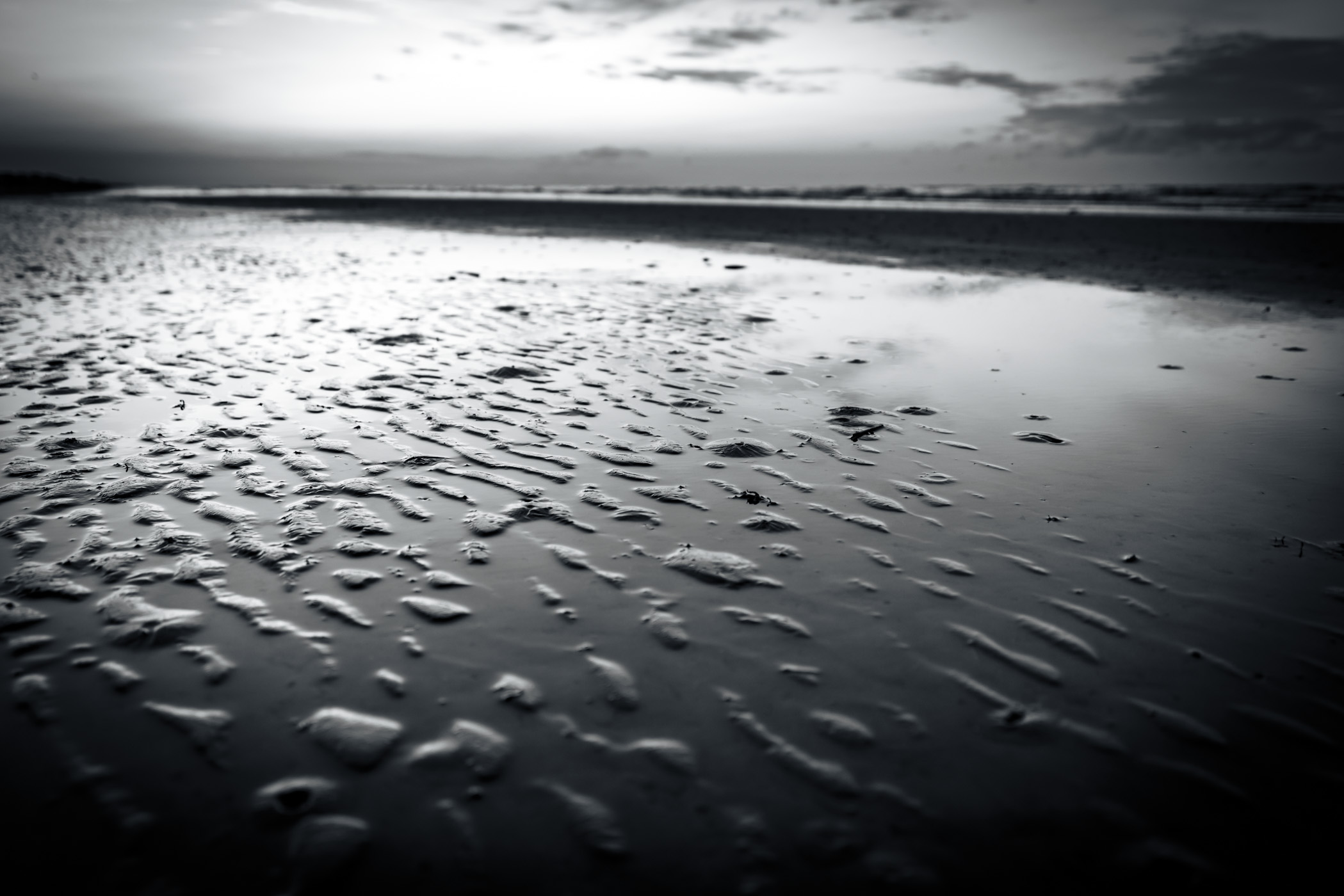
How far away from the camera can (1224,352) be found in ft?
28.5

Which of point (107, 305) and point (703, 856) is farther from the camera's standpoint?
point (107, 305)

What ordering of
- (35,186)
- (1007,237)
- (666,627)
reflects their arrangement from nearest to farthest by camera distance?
(666,627) < (1007,237) < (35,186)

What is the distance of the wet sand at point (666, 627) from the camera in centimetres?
219

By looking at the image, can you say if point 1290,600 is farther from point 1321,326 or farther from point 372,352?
point 1321,326

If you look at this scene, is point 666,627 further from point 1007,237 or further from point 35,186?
point 35,186

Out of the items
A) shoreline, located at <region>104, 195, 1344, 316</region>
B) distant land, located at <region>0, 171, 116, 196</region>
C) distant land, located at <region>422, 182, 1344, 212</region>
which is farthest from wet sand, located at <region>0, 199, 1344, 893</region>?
distant land, located at <region>0, 171, 116, 196</region>

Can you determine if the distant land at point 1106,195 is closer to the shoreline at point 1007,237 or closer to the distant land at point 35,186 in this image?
the shoreline at point 1007,237

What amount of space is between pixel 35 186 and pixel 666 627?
95057 mm

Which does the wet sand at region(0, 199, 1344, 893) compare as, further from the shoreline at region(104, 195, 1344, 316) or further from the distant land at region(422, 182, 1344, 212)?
the distant land at region(422, 182, 1344, 212)

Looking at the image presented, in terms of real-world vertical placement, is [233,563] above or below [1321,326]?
below

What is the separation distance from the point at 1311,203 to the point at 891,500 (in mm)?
47552

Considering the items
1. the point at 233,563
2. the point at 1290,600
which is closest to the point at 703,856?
the point at 233,563

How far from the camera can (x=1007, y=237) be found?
928 inches

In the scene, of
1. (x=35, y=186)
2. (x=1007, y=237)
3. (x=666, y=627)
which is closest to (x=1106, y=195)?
(x=1007, y=237)
